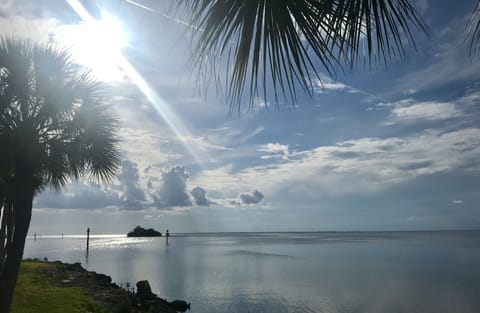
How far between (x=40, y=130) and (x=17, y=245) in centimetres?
314

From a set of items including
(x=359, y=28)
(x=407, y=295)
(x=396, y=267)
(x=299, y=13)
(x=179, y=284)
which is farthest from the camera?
(x=396, y=267)

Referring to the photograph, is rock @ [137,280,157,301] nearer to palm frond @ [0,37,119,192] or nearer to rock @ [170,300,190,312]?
rock @ [170,300,190,312]

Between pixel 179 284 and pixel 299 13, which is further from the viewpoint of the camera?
pixel 179 284

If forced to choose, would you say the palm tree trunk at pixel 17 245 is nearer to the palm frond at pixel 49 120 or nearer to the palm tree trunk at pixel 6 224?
the palm frond at pixel 49 120

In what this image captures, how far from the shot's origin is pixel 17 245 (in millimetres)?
9883

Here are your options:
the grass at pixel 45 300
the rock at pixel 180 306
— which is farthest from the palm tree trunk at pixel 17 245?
the rock at pixel 180 306

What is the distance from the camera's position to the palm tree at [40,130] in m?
9.86

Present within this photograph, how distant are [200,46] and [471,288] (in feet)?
136

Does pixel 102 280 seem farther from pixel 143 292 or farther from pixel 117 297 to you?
pixel 117 297

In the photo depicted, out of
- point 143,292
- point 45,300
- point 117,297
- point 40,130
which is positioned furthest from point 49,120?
point 143,292

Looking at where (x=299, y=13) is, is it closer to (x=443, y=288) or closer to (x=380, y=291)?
(x=380, y=291)

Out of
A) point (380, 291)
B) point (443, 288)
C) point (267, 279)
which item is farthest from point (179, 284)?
point (443, 288)

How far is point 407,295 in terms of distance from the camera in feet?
107

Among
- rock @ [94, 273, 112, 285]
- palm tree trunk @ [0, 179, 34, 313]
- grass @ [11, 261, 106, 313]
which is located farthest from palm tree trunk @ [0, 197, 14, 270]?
rock @ [94, 273, 112, 285]
